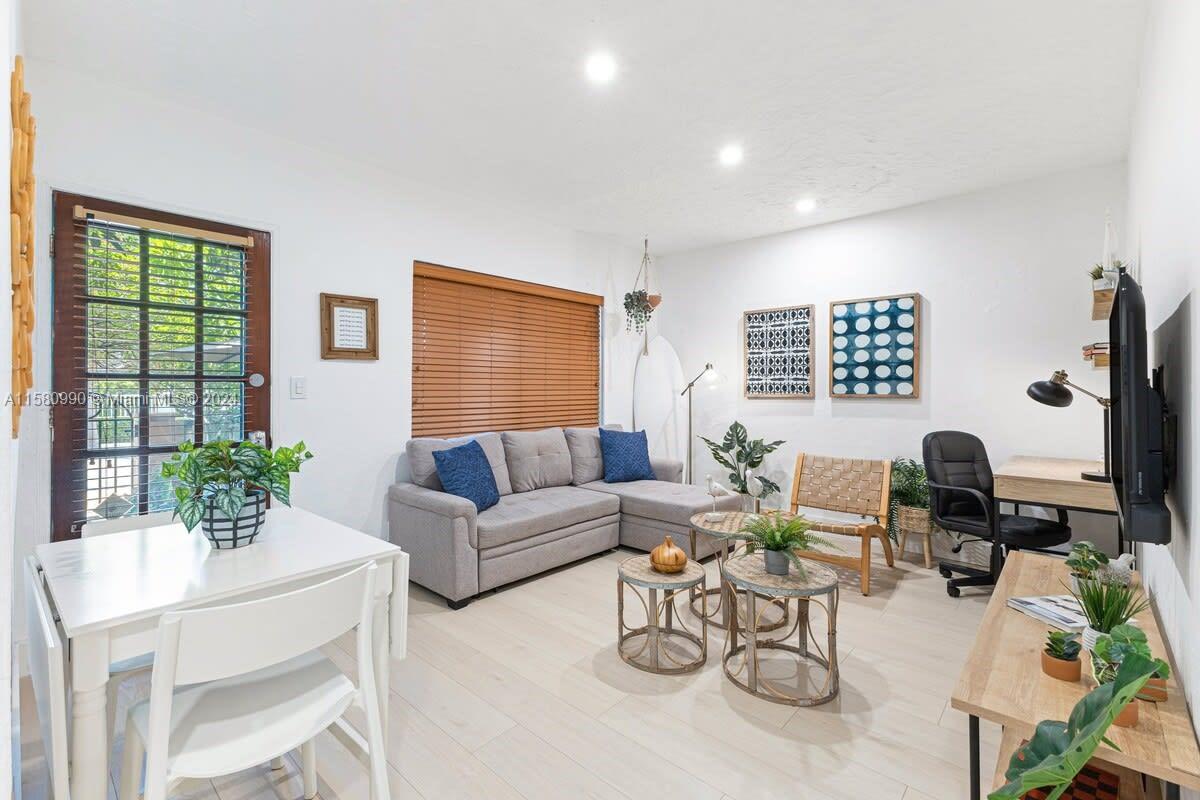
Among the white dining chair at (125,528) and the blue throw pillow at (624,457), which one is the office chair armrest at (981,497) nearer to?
the blue throw pillow at (624,457)

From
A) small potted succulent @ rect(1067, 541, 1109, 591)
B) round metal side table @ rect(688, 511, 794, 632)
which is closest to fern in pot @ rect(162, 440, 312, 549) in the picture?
round metal side table @ rect(688, 511, 794, 632)

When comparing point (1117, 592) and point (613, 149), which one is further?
point (613, 149)

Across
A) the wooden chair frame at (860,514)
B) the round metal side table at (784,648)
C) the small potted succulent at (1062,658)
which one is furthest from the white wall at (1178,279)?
the wooden chair frame at (860,514)

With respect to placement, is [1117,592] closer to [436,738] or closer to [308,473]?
[436,738]

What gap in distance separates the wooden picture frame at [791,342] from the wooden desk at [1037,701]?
120 inches

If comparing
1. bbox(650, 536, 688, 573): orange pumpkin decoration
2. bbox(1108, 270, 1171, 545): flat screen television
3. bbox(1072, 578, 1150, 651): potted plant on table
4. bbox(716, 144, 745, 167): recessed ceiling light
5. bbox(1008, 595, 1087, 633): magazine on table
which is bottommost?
bbox(650, 536, 688, 573): orange pumpkin decoration

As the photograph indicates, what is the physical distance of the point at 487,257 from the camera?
430cm

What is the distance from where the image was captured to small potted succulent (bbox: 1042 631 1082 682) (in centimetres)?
137

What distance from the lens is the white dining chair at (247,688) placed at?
3.74 feet

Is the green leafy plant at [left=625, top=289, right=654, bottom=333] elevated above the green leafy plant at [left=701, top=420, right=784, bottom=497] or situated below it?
above

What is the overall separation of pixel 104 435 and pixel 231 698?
1950 millimetres

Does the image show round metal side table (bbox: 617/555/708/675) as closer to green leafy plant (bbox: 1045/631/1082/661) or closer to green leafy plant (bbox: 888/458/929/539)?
green leafy plant (bbox: 1045/631/1082/661)

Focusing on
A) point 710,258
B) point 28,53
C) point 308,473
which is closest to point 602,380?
point 710,258

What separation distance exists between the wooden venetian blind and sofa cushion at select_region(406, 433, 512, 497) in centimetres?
29
